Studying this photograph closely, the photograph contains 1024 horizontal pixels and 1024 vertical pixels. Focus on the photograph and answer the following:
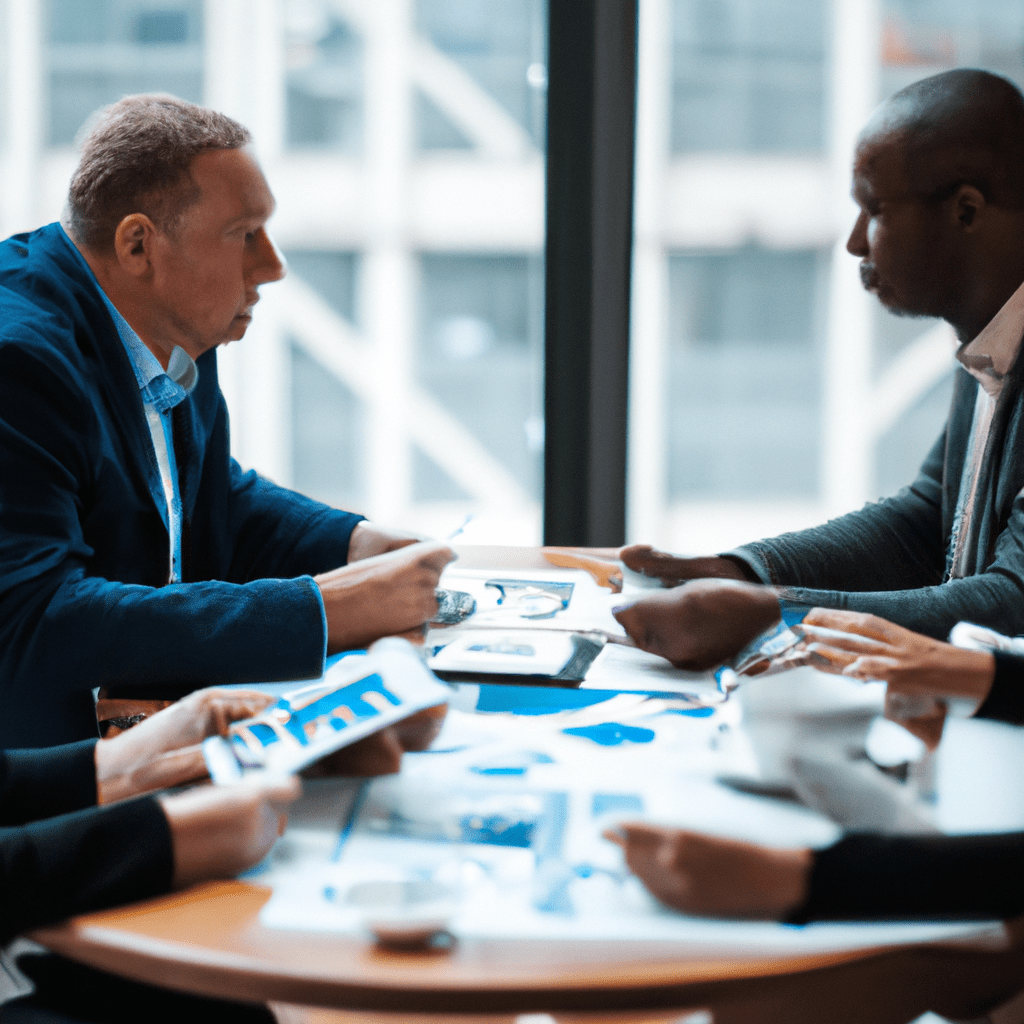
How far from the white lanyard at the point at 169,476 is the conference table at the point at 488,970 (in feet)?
2.51

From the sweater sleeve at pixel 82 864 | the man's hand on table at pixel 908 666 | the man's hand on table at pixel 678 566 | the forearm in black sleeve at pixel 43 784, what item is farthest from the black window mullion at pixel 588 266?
the sweater sleeve at pixel 82 864

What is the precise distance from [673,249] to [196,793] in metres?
1.91

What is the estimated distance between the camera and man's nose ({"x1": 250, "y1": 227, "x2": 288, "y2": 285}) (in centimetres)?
142

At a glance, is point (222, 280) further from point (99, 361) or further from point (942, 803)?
point (942, 803)

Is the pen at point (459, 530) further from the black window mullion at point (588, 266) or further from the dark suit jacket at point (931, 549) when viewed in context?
the black window mullion at point (588, 266)

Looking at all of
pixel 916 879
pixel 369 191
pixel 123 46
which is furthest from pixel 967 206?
pixel 123 46

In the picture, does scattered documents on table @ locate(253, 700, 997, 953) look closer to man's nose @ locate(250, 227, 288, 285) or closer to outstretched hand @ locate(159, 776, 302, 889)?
outstretched hand @ locate(159, 776, 302, 889)

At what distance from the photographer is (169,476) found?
1.41 meters

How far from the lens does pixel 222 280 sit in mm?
1372

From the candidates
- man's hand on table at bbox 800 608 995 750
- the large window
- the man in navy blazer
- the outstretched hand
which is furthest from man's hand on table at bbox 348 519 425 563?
the large window

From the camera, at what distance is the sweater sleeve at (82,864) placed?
2.13 ft

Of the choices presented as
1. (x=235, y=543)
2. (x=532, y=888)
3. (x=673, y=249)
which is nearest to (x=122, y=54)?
(x=673, y=249)

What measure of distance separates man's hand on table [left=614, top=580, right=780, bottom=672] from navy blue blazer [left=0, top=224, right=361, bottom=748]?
1.24ft

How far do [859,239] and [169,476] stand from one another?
1044mm
